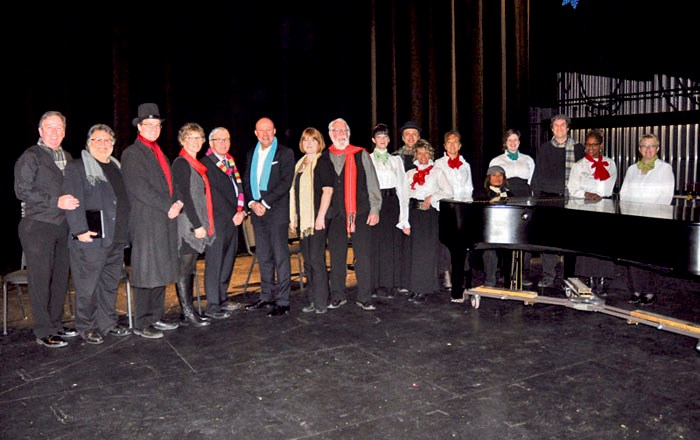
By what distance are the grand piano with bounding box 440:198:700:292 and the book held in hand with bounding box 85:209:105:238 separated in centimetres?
215

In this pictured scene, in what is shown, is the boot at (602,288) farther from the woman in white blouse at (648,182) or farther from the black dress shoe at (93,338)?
the black dress shoe at (93,338)

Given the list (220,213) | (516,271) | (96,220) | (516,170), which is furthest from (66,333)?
(516,170)

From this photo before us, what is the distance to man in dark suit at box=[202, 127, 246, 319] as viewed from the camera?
167 inches

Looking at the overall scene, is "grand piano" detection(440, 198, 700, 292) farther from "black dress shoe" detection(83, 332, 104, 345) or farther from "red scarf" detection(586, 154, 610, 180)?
"black dress shoe" detection(83, 332, 104, 345)

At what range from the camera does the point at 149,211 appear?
3750mm

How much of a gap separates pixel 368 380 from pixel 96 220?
178cm

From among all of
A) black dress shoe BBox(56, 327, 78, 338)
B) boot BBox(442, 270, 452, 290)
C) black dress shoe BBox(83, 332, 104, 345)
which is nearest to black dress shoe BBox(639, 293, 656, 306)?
boot BBox(442, 270, 452, 290)

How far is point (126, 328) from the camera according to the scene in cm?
399

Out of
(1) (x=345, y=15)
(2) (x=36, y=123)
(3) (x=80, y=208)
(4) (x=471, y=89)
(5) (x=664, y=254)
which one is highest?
(1) (x=345, y=15)

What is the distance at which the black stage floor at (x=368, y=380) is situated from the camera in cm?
261

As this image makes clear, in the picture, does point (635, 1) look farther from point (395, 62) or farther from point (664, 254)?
point (664, 254)

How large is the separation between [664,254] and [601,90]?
7.21m

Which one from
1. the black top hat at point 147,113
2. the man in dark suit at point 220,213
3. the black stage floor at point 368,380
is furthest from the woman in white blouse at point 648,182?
the black top hat at point 147,113

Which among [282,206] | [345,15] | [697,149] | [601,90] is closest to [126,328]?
[282,206]
